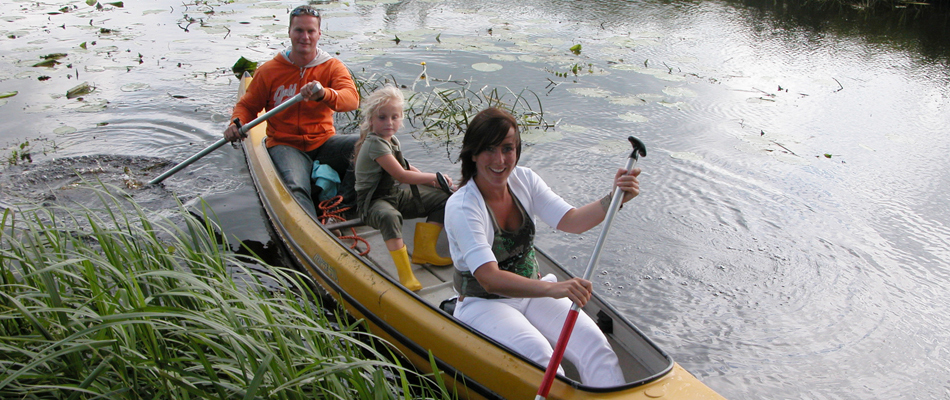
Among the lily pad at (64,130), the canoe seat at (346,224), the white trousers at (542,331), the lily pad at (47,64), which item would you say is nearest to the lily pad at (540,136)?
the canoe seat at (346,224)

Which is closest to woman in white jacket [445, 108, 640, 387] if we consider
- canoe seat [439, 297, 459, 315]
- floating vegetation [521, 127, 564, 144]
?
canoe seat [439, 297, 459, 315]

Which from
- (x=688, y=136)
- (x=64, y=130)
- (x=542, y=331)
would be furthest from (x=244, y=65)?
(x=542, y=331)

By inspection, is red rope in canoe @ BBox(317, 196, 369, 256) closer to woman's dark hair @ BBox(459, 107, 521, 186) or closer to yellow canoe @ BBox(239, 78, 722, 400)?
yellow canoe @ BBox(239, 78, 722, 400)

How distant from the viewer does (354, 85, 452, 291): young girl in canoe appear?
3719 millimetres

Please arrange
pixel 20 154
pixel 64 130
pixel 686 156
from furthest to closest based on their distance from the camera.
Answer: pixel 64 130 < pixel 686 156 < pixel 20 154

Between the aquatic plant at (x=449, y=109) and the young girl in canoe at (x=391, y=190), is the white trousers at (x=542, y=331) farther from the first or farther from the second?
the aquatic plant at (x=449, y=109)

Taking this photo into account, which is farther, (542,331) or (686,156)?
(686,156)

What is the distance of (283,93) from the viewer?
4.71 m

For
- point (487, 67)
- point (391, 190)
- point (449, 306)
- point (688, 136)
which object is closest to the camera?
point (449, 306)

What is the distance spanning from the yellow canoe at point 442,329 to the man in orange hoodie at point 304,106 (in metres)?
0.44

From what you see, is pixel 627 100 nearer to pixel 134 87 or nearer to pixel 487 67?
pixel 487 67

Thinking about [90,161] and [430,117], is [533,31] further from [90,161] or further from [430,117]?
[90,161]

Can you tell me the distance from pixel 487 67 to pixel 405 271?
4.94 m

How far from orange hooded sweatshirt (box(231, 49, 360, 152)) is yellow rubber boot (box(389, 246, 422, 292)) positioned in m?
1.42
